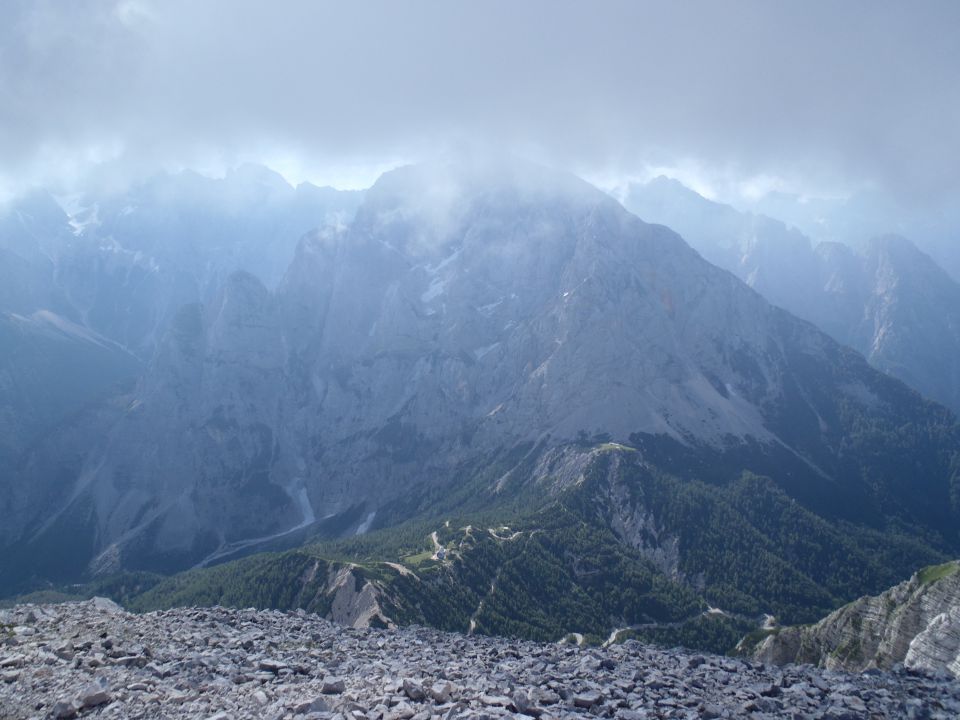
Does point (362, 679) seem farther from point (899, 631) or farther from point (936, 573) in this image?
point (936, 573)

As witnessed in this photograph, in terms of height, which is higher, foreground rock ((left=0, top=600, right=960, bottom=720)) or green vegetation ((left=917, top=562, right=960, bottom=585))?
green vegetation ((left=917, top=562, right=960, bottom=585))

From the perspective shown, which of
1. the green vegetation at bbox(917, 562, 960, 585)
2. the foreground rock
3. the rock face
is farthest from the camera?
the green vegetation at bbox(917, 562, 960, 585)

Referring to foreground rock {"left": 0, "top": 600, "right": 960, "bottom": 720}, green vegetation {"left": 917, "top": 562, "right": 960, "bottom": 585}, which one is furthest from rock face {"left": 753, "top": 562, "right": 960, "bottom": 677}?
foreground rock {"left": 0, "top": 600, "right": 960, "bottom": 720}

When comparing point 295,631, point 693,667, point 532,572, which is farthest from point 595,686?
point 532,572

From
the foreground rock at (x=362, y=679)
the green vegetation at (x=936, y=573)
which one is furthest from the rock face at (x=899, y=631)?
the foreground rock at (x=362, y=679)

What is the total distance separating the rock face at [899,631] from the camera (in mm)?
79750

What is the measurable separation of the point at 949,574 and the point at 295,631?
253 feet

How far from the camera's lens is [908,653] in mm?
83000

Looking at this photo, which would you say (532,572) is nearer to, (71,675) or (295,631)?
(295,631)

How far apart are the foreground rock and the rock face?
16910 millimetres

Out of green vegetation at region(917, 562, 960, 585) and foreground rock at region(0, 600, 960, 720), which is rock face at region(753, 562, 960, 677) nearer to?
green vegetation at region(917, 562, 960, 585)

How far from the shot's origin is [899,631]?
88.5 m

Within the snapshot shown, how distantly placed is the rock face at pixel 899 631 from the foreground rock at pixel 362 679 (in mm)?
16910

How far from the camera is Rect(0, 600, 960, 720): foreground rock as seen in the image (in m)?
38.4
